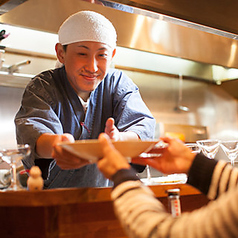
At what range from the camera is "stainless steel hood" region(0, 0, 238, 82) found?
5.54 feet

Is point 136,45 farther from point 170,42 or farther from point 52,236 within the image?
point 52,236

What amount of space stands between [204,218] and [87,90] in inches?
44.5

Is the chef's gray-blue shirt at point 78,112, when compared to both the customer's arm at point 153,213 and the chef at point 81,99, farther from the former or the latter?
the customer's arm at point 153,213

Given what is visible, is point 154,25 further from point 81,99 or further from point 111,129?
point 111,129

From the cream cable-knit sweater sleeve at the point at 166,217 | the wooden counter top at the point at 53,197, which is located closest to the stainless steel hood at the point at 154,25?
the wooden counter top at the point at 53,197

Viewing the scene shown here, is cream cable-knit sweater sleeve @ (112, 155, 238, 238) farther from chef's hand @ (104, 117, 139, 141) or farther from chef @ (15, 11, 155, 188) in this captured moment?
chef @ (15, 11, 155, 188)

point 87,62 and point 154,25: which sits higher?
point 154,25

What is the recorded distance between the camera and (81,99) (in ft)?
6.25

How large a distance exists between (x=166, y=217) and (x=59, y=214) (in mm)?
386

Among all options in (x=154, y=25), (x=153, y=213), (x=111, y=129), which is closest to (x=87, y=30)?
(x=111, y=129)

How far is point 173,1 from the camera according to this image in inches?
64.2

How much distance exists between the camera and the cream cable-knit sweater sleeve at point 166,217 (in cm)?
78

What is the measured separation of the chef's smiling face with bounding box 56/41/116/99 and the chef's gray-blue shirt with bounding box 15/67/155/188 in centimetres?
9

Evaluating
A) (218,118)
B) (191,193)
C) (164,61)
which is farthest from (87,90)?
(218,118)
